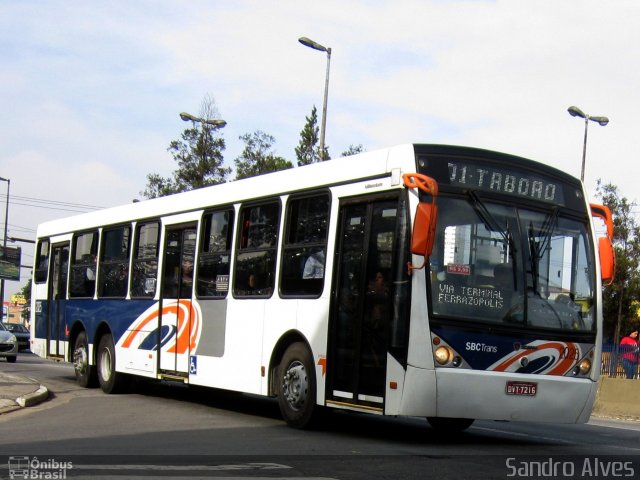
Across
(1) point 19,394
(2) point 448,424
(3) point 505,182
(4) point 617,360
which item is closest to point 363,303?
(3) point 505,182

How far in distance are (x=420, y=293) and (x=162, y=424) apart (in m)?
4.24

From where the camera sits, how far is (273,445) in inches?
403

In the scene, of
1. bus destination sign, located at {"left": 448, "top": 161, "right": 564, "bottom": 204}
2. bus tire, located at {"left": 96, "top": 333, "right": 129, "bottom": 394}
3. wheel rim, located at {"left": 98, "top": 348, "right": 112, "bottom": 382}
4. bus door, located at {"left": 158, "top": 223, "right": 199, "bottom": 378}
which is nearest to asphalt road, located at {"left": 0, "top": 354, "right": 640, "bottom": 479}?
bus door, located at {"left": 158, "top": 223, "right": 199, "bottom": 378}

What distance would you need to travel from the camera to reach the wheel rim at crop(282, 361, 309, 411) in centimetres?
1177

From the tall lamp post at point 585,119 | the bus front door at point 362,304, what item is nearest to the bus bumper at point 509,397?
the bus front door at point 362,304

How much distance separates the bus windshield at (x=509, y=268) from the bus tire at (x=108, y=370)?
8839 mm

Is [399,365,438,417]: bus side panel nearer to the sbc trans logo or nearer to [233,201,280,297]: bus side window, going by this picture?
[233,201,280,297]: bus side window

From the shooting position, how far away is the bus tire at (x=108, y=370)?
17.6 meters

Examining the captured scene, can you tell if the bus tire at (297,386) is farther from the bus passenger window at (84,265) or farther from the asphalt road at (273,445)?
the bus passenger window at (84,265)

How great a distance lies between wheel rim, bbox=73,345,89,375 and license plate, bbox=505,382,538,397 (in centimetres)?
1033

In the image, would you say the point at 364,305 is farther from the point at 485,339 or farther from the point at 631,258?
the point at 631,258

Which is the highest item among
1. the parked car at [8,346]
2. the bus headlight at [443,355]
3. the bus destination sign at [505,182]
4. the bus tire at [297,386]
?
the bus destination sign at [505,182]

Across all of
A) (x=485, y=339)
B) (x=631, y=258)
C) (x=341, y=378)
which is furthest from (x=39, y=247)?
(x=631, y=258)

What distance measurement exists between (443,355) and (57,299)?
12.0 metres
